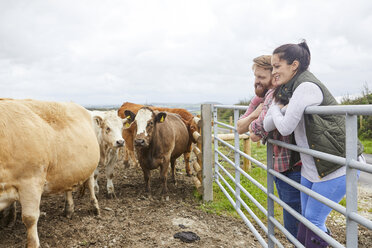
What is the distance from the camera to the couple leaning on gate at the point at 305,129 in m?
1.81

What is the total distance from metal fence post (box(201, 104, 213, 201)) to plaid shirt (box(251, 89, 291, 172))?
2.57m

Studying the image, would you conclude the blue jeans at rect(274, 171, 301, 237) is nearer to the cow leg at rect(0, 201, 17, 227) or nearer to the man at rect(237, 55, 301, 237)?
the man at rect(237, 55, 301, 237)

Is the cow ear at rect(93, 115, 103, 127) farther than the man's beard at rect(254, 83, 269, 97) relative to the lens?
Yes

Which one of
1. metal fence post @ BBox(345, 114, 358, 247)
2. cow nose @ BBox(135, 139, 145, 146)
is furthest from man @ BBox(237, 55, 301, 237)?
cow nose @ BBox(135, 139, 145, 146)

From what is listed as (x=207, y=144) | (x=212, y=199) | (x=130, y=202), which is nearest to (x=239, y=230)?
(x=212, y=199)

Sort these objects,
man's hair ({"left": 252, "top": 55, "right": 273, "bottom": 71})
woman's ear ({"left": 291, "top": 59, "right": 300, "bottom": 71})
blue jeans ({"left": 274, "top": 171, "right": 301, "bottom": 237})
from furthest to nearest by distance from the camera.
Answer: man's hair ({"left": 252, "top": 55, "right": 273, "bottom": 71}), blue jeans ({"left": 274, "top": 171, "right": 301, "bottom": 237}), woman's ear ({"left": 291, "top": 59, "right": 300, "bottom": 71})

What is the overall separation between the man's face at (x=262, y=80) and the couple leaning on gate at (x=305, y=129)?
276mm

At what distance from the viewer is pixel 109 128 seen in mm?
5238

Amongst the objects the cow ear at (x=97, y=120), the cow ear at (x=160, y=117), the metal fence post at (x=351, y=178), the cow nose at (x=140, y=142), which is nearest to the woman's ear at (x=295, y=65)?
the metal fence post at (x=351, y=178)

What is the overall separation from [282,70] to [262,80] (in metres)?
0.56

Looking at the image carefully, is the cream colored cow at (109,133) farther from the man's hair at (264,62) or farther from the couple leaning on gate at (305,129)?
the couple leaning on gate at (305,129)

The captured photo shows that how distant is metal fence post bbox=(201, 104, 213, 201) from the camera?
4.96 metres

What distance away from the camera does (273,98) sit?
224 cm

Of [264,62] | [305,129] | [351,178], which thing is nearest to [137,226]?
[264,62]
